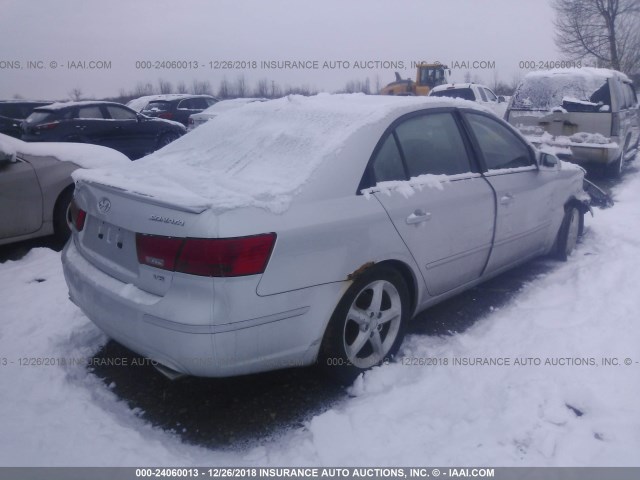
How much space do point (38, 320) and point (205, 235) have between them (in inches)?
84.5

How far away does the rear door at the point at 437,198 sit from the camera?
10.0ft

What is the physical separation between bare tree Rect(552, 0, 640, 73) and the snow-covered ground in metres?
20.9

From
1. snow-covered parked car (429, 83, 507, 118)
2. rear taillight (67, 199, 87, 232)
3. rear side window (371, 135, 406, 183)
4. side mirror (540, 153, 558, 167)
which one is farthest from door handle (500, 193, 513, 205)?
snow-covered parked car (429, 83, 507, 118)

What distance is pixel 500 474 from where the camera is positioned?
7.67 feet

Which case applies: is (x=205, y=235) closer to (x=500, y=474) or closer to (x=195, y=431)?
(x=195, y=431)

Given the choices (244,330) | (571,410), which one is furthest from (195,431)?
(571,410)

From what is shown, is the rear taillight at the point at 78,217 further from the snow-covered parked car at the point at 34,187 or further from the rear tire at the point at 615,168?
the rear tire at the point at 615,168

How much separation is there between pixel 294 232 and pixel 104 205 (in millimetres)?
1049

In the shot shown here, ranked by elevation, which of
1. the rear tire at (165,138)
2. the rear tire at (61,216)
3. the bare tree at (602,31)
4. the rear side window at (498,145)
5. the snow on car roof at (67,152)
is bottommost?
the rear tire at (165,138)

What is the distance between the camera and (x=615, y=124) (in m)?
8.22

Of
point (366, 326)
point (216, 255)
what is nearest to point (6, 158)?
point (216, 255)

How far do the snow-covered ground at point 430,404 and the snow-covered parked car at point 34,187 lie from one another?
4.47 ft

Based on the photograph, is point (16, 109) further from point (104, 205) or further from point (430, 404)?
point (430, 404)

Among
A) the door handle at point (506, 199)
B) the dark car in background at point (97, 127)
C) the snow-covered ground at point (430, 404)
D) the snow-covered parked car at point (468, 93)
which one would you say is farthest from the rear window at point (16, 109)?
the door handle at point (506, 199)
